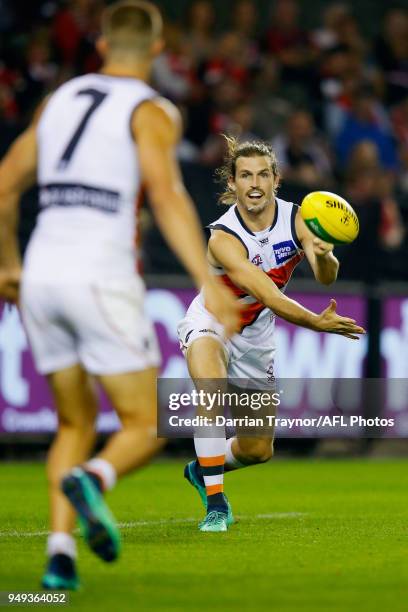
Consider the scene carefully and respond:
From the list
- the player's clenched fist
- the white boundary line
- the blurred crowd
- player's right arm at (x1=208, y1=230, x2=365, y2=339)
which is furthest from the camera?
the blurred crowd

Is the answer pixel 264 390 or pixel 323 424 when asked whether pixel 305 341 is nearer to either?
pixel 323 424

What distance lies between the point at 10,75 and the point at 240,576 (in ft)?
33.9

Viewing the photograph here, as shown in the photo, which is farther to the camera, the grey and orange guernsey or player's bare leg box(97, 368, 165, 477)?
the grey and orange guernsey

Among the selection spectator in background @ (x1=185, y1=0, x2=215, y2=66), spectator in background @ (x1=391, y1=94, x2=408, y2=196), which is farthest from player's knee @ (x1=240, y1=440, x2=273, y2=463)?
spectator in background @ (x1=185, y1=0, x2=215, y2=66)

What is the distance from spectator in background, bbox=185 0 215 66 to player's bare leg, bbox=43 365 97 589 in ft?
39.3

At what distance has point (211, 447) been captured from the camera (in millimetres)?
8562

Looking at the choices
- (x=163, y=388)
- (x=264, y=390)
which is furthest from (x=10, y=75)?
(x=264, y=390)

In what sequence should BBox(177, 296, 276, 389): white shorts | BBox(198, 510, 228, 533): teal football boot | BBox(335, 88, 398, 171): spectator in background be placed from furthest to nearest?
BBox(335, 88, 398, 171): spectator in background
BBox(177, 296, 276, 389): white shorts
BBox(198, 510, 228, 533): teal football boot

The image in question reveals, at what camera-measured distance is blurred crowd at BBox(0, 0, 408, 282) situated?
51.3ft

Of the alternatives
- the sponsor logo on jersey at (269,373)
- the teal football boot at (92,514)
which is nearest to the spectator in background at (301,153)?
the sponsor logo on jersey at (269,373)

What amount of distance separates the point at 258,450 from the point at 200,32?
9763mm

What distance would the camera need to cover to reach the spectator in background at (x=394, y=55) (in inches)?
763

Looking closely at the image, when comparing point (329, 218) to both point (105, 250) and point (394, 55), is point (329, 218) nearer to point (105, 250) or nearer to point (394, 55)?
point (105, 250)

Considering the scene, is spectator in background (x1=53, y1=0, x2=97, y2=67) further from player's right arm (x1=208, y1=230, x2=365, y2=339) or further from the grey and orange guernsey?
player's right arm (x1=208, y1=230, x2=365, y2=339)
